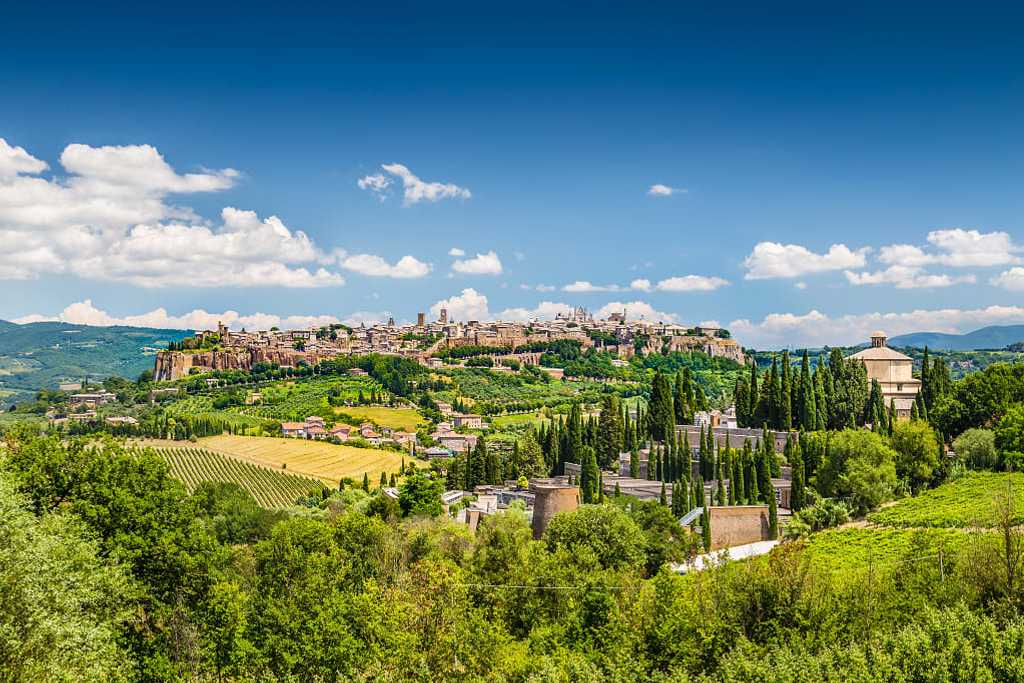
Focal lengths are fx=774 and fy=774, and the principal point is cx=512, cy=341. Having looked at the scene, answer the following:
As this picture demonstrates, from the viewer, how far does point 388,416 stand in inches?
3925

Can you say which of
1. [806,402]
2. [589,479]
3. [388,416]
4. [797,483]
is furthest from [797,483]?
[388,416]

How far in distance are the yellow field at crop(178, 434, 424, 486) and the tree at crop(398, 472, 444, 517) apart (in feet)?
82.3

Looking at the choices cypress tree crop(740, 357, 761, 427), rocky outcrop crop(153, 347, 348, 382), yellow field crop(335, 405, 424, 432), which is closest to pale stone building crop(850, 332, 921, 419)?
cypress tree crop(740, 357, 761, 427)

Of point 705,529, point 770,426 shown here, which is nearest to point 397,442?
point 770,426

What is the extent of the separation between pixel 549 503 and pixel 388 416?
6765 centimetres

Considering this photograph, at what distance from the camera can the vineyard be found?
208 ft

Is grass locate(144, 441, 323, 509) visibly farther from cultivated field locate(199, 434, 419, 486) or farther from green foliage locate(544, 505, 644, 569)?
green foliage locate(544, 505, 644, 569)

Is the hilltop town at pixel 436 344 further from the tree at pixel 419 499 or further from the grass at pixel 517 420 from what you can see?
the tree at pixel 419 499

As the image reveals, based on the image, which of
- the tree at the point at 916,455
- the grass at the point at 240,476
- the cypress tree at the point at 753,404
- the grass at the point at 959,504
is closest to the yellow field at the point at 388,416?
the grass at the point at 240,476

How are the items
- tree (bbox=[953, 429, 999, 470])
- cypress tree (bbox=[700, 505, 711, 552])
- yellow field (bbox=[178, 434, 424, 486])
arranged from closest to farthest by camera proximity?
1. cypress tree (bbox=[700, 505, 711, 552])
2. tree (bbox=[953, 429, 999, 470])
3. yellow field (bbox=[178, 434, 424, 486])

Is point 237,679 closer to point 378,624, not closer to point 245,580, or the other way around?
point 378,624

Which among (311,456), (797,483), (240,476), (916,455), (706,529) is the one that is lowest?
(240,476)

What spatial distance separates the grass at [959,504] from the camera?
2505 centimetres

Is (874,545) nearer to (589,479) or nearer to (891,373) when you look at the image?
(589,479)
